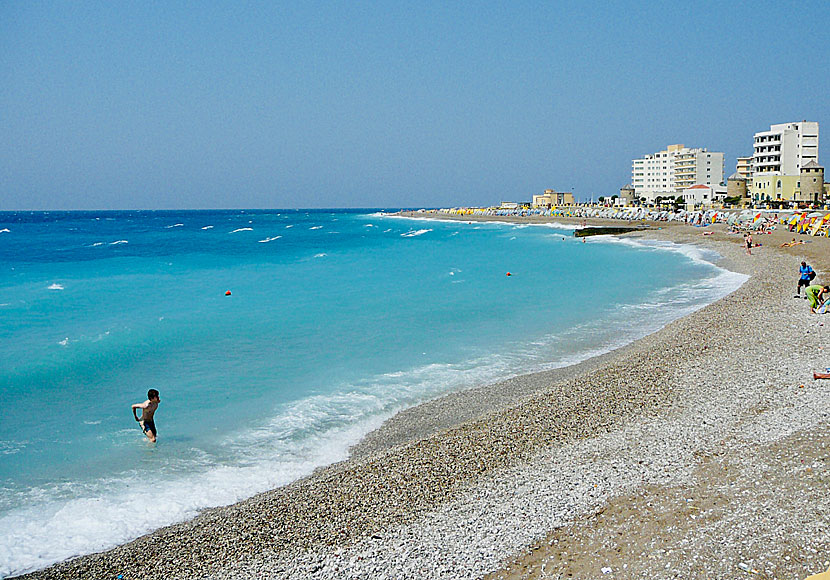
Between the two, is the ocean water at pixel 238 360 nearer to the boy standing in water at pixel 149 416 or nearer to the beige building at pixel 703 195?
the boy standing in water at pixel 149 416

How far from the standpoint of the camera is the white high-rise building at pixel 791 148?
83.7 m

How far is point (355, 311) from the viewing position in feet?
83.1

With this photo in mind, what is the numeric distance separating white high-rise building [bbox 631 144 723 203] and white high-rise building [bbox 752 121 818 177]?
33.1 m

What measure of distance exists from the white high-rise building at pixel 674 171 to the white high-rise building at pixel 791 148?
1301 inches

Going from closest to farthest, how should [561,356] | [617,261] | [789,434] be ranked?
[789,434], [561,356], [617,261]

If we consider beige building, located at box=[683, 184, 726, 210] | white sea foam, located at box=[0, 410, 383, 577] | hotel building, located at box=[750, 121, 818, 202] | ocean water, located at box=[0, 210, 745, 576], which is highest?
hotel building, located at box=[750, 121, 818, 202]

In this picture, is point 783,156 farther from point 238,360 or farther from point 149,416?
point 149,416

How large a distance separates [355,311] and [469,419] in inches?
573

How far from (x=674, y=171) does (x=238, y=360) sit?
128m

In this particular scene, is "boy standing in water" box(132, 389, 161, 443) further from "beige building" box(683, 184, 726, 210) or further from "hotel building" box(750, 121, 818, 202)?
"beige building" box(683, 184, 726, 210)

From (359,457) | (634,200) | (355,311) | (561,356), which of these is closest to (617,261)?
(355,311)

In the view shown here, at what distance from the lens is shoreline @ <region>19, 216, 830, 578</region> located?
6820mm

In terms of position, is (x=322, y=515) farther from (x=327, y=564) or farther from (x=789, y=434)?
(x=789, y=434)

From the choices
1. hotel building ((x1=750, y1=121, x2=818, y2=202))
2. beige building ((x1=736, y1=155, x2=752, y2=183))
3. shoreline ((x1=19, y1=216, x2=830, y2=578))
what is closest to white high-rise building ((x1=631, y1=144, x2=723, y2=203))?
beige building ((x1=736, y1=155, x2=752, y2=183))
